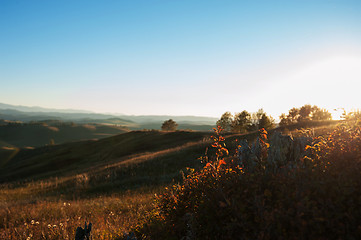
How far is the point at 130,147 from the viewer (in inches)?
1540

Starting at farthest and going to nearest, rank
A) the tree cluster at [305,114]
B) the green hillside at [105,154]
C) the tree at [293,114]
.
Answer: the tree at [293,114], the tree cluster at [305,114], the green hillside at [105,154]

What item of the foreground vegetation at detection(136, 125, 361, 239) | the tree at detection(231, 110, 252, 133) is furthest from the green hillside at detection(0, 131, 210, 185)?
the tree at detection(231, 110, 252, 133)

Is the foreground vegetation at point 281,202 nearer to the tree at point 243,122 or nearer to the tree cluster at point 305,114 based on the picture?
the tree cluster at point 305,114

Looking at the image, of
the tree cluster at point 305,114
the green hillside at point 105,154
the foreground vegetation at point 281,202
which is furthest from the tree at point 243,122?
the foreground vegetation at point 281,202

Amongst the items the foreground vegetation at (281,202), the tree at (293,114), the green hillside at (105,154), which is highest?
the tree at (293,114)

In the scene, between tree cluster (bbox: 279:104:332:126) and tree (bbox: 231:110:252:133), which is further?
tree (bbox: 231:110:252:133)

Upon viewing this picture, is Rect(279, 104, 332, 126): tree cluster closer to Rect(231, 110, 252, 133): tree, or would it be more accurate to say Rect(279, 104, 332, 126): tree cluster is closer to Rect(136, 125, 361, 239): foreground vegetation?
Rect(231, 110, 252, 133): tree

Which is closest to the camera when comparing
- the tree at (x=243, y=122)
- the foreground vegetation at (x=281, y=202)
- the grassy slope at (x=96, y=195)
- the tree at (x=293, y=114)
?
the foreground vegetation at (x=281, y=202)

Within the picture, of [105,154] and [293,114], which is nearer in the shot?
[105,154]

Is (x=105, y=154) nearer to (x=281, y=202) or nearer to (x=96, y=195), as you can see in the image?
(x=96, y=195)

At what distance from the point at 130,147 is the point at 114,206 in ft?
106

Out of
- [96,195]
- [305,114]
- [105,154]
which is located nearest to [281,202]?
[96,195]

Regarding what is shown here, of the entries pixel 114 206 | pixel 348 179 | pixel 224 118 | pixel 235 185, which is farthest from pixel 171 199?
pixel 224 118

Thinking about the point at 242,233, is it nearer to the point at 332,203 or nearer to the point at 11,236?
the point at 332,203
